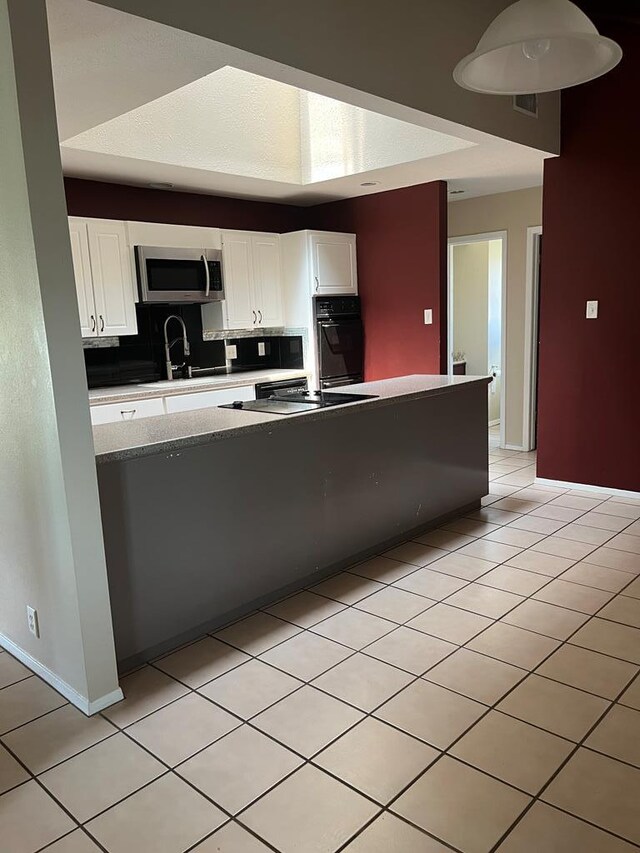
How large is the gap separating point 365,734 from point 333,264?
428 cm

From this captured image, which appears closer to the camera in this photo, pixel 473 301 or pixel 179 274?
pixel 179 274

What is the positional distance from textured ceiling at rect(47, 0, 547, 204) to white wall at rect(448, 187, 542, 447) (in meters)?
0.20

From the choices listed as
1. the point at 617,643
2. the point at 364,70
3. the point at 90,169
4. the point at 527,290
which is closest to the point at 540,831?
the point at 617,643

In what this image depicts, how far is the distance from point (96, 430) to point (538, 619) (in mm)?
2034

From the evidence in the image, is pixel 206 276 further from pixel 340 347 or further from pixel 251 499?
pixel 251 499

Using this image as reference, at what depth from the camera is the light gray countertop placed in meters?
2.42

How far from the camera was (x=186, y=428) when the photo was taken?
2727 mm

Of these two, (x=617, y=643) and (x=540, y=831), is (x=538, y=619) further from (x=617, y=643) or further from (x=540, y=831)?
(x=540, y=831)

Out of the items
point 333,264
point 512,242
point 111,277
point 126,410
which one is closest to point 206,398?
point 126,410

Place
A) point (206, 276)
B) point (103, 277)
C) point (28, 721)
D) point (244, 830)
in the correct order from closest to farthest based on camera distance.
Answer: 1. point (244, 830)
2. point (28, 721)
3. point (103, 277)
4. point (206, 276)

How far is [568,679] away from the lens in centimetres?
233

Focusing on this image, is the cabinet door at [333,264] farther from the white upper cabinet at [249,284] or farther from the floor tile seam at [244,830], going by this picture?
the floor tile seam at [244,830]

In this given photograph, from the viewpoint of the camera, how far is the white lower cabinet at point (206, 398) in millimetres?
4660

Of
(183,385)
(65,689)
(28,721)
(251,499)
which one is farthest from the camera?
(183,385)
